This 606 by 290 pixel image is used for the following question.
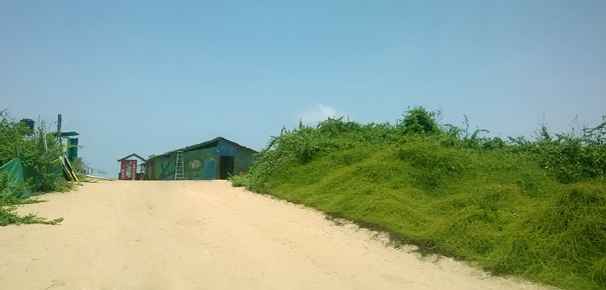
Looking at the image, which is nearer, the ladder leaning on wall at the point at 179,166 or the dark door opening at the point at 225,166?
the dark door opening at the point at 225,166

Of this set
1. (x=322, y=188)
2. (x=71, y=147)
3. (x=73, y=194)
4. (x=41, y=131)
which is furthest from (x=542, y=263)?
(x=71, y=147)

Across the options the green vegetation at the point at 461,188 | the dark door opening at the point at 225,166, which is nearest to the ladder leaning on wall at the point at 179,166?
the dark door opening at the point at 225,166

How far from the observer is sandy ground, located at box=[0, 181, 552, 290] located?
271 inches

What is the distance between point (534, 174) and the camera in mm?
12719

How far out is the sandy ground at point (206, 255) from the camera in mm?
6887

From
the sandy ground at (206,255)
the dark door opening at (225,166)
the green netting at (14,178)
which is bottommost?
the sandy ground at (206,255)

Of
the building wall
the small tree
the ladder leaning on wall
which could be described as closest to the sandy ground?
the small tree

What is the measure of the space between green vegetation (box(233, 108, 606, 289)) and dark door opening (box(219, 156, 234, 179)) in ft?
45.4

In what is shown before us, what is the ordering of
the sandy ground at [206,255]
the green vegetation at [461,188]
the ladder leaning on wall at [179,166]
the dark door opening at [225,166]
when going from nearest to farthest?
the sandy ground at [206,255] → the green vegetation at [461,188] → the dark door opening at [225,166] → the ladder leaning on wall at [179,166]

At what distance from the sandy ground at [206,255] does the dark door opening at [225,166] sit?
2003 centimetres

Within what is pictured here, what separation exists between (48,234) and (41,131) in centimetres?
778

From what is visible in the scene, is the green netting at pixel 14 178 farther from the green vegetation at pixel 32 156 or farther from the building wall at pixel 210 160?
the building wall at pixel 210 160

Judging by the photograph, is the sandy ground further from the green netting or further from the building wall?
the building wall

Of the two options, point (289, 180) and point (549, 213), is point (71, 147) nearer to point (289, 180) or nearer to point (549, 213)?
point (289, 180)
